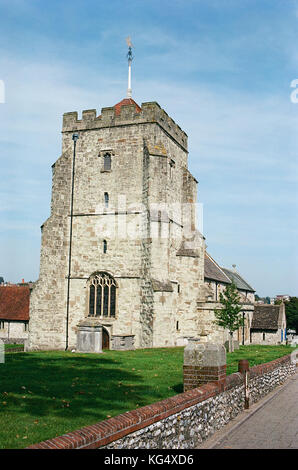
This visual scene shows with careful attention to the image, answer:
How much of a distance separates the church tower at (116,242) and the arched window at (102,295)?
0.06 m

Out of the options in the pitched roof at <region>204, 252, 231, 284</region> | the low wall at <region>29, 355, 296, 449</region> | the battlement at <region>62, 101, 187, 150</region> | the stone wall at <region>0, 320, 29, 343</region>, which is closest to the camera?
the low wall at <region>29, 355, 296, 449</region>

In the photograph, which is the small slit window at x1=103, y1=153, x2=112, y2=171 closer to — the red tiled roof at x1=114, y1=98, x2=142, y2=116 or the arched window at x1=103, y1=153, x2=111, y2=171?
the arched window at x1=103, y1=153, x2=111, y2=171

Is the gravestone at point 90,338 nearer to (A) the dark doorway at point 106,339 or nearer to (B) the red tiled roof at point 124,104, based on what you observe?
(A) the dark doorway at point 106,339

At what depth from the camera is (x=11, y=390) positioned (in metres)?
10.0

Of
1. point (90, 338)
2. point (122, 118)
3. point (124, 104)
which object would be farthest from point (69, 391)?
point (124, 104)

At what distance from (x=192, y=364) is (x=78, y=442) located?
493 cm

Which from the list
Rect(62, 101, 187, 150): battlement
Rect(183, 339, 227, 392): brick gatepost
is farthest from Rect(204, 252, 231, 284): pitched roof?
Rect(183, 339, 227, 392): brick gatepost

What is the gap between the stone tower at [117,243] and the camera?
27438 millimetres

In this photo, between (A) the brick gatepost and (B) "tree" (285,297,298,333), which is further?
(B) "tree" (285,297,298,333)

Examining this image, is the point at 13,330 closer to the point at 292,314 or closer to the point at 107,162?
the point at 107,162

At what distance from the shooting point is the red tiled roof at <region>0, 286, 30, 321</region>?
151 ft

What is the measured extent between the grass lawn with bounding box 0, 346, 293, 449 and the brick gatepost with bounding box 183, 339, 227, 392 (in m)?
0.69
